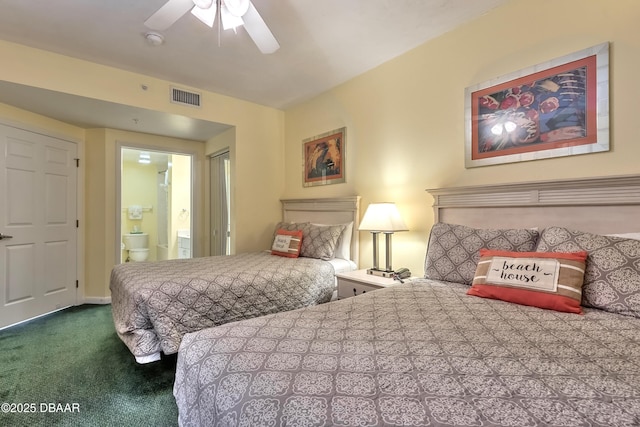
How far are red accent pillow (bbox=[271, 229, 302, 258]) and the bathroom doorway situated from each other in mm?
2491

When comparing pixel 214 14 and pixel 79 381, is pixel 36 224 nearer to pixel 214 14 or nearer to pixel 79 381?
pixel 79 381

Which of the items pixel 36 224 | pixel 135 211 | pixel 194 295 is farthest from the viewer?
pixel 135 211

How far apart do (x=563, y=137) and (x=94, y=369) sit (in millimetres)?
3537

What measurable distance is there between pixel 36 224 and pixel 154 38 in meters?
2.51

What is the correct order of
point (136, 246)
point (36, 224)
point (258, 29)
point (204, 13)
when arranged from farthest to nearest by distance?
point (136, 246), point (36, 224), point (258, 29), point (204, 13)

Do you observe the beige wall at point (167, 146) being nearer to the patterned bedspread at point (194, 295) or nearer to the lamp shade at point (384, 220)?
the patterned bedspread at point (194, 295)

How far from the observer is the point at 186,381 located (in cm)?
107

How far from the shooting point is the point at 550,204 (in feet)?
6.14

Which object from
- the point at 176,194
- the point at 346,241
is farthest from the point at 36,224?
the point at 346,241

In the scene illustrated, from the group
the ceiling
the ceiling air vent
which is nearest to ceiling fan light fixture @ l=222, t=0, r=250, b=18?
the ceiling

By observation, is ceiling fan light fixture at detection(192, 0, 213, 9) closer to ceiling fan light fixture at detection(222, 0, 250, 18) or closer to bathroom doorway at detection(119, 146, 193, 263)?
ceiling fan light fixture at detection(222, 0, 250, 18)

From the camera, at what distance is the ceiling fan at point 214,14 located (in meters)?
1.70

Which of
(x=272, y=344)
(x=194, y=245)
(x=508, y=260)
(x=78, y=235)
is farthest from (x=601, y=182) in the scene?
(x=78, y=235)

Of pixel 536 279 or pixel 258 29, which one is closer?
pixel 536 279
